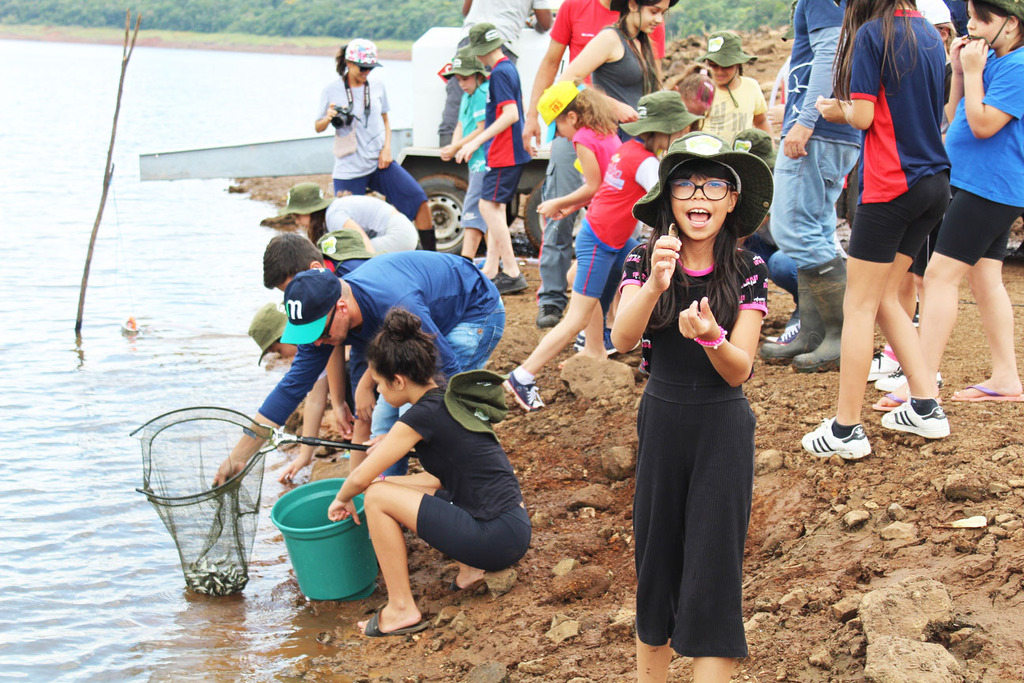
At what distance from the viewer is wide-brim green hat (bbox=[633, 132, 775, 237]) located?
261 centimetres

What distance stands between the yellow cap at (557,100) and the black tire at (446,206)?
12.1 feet

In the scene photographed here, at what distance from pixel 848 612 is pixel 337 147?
5.60 m

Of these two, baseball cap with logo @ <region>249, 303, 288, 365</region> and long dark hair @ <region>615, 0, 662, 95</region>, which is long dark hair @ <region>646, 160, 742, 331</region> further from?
long dark hair @ <region>615, 0, 662, 95</region>

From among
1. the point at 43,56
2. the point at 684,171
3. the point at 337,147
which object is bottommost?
the point at 43,56

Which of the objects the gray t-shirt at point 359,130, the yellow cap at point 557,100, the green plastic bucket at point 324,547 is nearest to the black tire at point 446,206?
the gray t-shirt at point 359,130

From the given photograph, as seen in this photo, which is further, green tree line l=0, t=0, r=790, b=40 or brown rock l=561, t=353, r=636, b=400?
green tree line l=0, t=0, r=790, b=40

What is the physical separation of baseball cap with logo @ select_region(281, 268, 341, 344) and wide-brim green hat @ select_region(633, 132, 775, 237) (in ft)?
5.09

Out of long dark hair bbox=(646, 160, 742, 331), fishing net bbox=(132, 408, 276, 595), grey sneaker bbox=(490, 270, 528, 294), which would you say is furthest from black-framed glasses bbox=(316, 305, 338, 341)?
grey sneaker bbox=(490, 270, 528, 294)

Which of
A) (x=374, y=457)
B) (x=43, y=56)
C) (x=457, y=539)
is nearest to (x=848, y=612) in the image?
(x=457, y=539)

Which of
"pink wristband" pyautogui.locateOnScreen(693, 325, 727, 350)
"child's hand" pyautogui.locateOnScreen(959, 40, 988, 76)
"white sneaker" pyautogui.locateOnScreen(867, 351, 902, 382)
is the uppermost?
"child's hand" pyautogui.locateOnScreen(959, 40, 988, 76)

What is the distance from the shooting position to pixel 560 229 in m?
6.42

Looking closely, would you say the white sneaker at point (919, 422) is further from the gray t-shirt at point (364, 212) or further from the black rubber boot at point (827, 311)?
the gray t-shirt at point (364, 212)

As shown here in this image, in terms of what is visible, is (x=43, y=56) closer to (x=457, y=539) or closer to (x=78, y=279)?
(x=78, y=279)

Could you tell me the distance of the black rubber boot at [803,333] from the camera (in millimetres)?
5211
